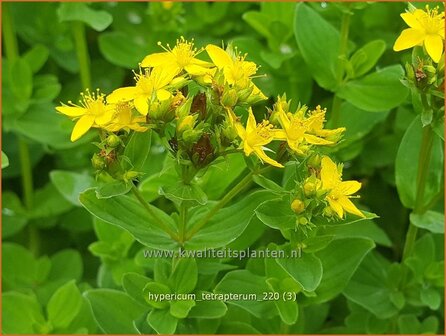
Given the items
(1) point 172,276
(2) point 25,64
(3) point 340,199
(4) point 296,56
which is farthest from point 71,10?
(3) point 340,199

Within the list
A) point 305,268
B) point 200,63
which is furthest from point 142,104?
point 305,268

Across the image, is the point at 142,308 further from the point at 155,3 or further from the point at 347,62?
the point at 155,3

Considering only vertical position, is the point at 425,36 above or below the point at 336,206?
above

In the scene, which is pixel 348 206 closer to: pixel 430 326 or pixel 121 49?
pixel 430 326

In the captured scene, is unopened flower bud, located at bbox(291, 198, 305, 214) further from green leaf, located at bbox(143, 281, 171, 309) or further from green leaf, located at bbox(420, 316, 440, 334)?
green leaf, located at bbox(420, 316, 440, 334)

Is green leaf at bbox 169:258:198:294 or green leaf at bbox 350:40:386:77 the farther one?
green leaf at bbox 350:40:386:77

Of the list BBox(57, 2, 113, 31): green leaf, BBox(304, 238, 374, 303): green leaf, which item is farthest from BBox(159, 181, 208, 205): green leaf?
BBox(57, 2, 113, 31): green leaf

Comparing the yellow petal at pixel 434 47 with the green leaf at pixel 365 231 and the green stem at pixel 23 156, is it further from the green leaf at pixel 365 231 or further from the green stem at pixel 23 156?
the green stem at pixel 23 156
